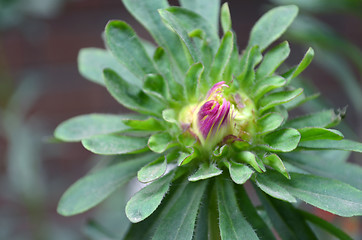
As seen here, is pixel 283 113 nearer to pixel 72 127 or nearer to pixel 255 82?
pixel 255 82

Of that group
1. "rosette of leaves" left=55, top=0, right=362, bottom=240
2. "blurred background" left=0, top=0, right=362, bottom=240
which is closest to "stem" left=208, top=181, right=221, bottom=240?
"rosette of leaves" left=55, top=0, right=362, bottom=240

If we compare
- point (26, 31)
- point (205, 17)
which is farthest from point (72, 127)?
point (26, 31)

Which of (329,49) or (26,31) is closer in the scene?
(329,49)

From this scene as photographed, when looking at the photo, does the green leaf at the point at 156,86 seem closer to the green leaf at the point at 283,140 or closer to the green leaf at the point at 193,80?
the green leaf at the point at 193,80

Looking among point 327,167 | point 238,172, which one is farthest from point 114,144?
point 327,167

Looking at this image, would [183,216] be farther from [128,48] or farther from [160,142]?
[128,48]

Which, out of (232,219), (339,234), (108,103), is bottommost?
(108,103)
